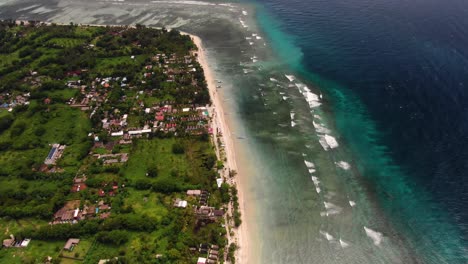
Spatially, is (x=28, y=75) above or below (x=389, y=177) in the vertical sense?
above

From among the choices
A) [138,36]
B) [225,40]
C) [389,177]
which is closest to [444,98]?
[389,177]

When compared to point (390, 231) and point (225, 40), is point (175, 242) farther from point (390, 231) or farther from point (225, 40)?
point (225, 40)

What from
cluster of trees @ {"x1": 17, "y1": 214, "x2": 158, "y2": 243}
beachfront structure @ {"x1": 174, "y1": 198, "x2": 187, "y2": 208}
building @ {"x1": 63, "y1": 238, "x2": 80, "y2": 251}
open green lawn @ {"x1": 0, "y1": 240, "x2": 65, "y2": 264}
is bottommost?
open green lawn @ {"x1": 0, "y1": 240, "x2": 65, "y2": 264}

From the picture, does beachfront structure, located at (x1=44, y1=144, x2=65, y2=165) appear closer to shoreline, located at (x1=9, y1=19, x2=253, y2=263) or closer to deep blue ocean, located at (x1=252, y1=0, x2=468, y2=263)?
shoreline, located at (x1=9, y1=19, x2=253, y2=263)

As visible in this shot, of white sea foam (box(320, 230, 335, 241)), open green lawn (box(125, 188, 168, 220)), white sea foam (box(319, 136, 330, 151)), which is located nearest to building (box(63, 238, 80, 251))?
open green lawn (box(125, 188, 168, 220))

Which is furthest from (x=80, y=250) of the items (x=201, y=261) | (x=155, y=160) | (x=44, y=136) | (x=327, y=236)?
(x=327, y=236)

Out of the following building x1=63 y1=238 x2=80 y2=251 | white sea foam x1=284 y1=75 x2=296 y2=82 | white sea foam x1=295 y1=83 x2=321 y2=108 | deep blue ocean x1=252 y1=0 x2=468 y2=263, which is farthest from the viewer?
white sea foam x1=284 y1=75 x2=296 y2=82
